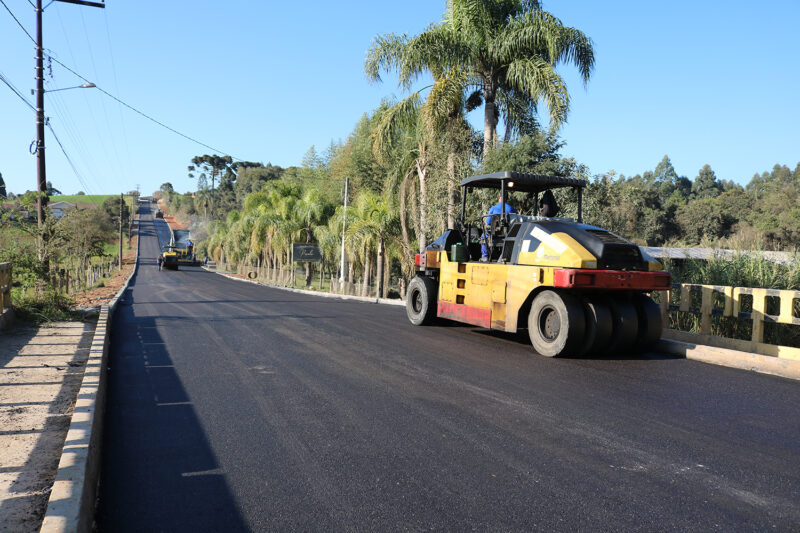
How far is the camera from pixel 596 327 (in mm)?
8141

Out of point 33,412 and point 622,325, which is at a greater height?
point 622,325

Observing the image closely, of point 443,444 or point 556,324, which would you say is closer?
point 443,444

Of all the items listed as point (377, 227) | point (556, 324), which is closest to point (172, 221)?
point (377, 227)

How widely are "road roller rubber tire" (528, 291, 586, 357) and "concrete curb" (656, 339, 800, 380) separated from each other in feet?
5.71

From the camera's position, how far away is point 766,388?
6520 millimetres

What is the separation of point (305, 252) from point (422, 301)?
26.6m

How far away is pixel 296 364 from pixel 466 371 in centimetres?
223

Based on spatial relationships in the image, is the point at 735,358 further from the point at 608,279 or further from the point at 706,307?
the point at 608,279

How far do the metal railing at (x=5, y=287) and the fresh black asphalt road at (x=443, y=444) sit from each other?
135 inches

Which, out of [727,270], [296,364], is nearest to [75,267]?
[296,364]

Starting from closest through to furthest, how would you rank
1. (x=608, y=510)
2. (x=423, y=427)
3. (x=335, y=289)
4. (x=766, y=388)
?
(x=608, y=510) < (x=423, y=427) < (x=766, y=388) < (x=335, y=289)

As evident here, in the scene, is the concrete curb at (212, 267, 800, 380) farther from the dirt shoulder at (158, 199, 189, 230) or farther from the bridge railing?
the dirt shoulder at (158, 199, 189, 230)

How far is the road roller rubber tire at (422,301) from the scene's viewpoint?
11.7 meters

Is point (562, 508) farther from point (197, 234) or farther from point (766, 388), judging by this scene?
point (197, 234)
